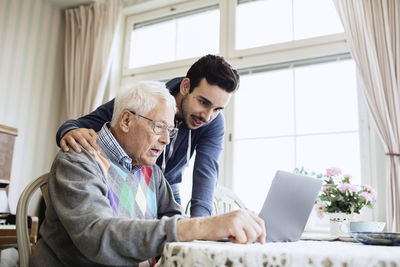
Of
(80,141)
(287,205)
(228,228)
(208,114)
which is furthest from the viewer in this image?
(208,114)

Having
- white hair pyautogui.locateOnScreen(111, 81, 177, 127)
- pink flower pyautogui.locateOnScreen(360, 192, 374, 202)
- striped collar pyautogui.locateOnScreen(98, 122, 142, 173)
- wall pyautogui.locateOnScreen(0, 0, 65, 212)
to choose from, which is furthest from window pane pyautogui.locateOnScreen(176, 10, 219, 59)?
striped collar pyautogui.locateOnScreen(98, 122, 142, 173)

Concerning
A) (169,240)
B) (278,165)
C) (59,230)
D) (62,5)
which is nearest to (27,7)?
(62,5)

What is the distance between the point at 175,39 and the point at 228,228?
9.89ft

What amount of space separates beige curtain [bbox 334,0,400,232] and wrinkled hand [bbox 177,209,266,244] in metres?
1.89

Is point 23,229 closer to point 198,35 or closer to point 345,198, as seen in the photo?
point 345,198

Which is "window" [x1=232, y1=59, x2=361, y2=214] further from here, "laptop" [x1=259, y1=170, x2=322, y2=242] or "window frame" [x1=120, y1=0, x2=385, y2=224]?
"laptop" [x1=259, y1=170, x2=322, y2=242]

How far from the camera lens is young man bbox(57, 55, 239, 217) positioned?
1.54 meters

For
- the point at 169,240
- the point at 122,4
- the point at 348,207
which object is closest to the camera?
the point at 169,240

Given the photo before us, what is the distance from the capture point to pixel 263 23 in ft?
10.5

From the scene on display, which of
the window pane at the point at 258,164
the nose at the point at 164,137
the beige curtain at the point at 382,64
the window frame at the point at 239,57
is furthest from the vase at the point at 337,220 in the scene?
the nose at the point at 164,137

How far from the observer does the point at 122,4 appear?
3.75 meters

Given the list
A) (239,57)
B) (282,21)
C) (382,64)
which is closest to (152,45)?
(239,57)

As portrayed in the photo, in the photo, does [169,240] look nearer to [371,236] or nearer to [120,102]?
[371,236]

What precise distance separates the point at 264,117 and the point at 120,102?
1.92 metres
